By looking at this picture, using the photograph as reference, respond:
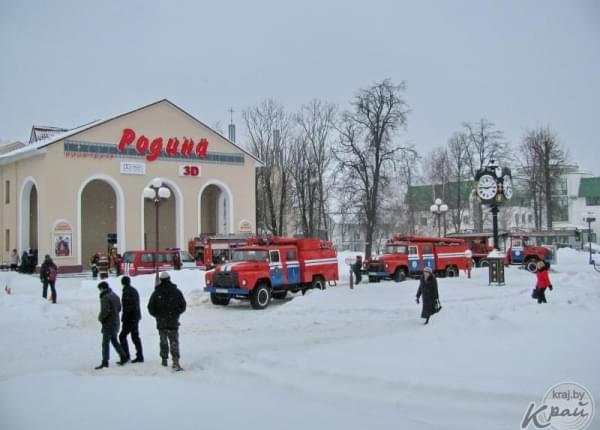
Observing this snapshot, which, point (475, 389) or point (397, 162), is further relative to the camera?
point (397, 162)

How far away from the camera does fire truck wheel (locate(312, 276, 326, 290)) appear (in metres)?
25.0

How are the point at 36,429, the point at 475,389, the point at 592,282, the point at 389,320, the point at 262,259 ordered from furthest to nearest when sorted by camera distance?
the point at 592,282 → the point at 262,259 → the point at 389,320 → the point at 475,389 → the point at 36,429

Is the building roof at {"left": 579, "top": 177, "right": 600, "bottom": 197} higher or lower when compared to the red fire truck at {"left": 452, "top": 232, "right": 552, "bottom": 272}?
higher

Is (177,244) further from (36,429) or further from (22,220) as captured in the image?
(36,429)

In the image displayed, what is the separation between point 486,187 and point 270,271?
44.5ft

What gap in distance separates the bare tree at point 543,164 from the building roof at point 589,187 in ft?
107

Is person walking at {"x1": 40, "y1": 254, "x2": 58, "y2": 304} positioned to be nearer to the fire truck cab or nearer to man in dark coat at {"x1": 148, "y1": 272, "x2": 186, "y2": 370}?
man in dark coat at {"x1": 148, "y1": 272, "x2": 186, "y2": 370}

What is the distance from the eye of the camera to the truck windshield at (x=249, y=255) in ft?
73.6

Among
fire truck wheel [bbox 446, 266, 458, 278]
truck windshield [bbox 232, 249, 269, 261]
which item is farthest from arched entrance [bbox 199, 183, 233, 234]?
truck windshield [bbox 232, 249, 269, 261]

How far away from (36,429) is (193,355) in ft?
18.1

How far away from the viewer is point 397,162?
1737 inches

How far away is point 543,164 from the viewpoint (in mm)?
58094

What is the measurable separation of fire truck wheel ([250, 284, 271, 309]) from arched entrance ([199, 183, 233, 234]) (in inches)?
974

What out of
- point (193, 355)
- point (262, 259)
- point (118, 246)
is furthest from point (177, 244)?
point (193, 355)
